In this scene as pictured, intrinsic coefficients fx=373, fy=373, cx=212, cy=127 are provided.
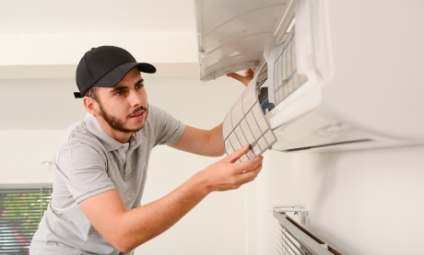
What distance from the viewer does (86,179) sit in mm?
1048

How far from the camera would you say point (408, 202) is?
0.54 metres

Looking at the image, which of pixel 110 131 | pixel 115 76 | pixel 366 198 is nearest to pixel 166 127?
pixel 110 131

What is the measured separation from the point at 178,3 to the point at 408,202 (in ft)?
4.40

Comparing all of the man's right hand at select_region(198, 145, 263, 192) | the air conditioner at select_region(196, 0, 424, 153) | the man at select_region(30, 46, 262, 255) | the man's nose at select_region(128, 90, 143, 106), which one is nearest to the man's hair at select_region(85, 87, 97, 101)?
the man at select_region(30, 46, 262, 255)

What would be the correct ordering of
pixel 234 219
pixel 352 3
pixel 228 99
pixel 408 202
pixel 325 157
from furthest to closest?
pixel 234 219 → pixel 228 99 → pixel 325 157 → pixel 408 202 → pixel 352 3

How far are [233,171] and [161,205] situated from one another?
0.24m

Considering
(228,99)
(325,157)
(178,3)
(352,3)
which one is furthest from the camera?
(228,99)

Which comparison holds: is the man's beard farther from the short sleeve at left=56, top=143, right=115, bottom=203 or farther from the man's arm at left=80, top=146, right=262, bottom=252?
the man's arm at left=80, top=146, right=262, bottom=252

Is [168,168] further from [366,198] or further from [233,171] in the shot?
[366,198]

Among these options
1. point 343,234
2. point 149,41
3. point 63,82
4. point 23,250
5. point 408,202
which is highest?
point 149,41

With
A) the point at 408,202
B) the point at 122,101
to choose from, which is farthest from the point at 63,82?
the point at 408,202

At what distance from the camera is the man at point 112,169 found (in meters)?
0.92

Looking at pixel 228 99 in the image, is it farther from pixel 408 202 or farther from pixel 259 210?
pixel 408 202

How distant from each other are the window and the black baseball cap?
1.73 meters
